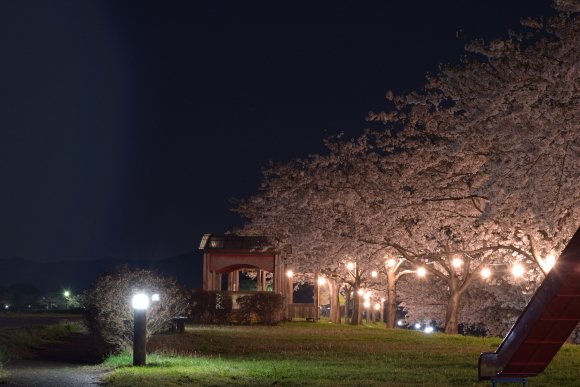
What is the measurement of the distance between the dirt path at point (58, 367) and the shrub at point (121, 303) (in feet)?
2.28

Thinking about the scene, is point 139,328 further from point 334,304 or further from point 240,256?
point 334,304

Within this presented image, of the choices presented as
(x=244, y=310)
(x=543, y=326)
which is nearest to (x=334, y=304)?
(x=244, y=310)

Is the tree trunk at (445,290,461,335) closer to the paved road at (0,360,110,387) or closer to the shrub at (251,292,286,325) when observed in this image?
the shrub at (251,292,286,325)

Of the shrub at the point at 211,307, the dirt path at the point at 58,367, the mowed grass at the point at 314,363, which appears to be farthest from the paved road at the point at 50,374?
the shrub at the point at 211,307

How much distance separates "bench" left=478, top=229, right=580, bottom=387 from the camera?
6.59m

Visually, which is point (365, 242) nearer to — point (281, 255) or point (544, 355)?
point (281, 255)

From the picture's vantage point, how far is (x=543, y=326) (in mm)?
7043

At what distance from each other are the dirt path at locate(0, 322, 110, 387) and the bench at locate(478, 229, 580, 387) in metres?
5.83

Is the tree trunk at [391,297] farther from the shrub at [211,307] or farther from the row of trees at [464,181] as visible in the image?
the shrub at [211,307]

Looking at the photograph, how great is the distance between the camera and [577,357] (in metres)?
15.2

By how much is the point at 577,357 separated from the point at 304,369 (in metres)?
6.98

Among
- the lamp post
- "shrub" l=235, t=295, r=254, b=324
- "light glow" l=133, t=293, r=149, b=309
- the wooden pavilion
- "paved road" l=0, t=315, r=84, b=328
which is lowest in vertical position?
"paved road" l=0, t=315, r=84, b=328

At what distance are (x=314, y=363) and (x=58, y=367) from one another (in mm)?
4919

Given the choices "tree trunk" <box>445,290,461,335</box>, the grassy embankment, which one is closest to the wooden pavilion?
"tree trunk" <box>445,290,461,335</box>
